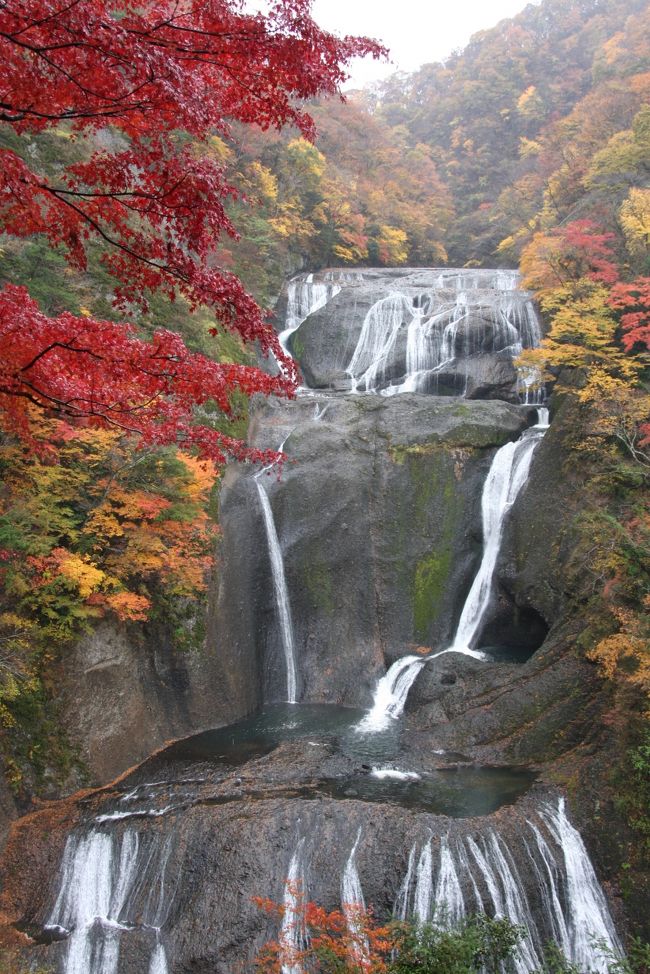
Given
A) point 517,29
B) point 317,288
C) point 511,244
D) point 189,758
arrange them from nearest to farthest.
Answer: point 189,758 < point 317,288 < point 511,244 < point 517,29

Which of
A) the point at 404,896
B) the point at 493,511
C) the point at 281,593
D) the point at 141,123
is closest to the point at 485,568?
the point at 493,511

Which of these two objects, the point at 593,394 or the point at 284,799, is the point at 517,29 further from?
the point at 284,799

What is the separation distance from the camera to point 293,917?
7.00 meters

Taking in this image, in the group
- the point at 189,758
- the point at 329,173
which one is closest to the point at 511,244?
the point at 329,173

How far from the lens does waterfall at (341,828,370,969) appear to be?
656cm

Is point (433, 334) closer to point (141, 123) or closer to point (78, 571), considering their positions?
point (78, 571)

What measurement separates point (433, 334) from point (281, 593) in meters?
11.3

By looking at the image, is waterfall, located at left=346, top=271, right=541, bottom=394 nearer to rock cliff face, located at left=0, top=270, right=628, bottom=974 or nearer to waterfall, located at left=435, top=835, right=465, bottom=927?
rock cliff face, located at left=0, top=270, right=628, bottom=974

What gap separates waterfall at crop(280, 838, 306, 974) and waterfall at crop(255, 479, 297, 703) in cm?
670

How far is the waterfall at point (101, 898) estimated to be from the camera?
7.24m

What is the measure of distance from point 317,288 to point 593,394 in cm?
1569

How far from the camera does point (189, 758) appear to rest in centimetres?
1065

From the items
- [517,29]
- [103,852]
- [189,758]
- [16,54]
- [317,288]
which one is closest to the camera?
[16,54]

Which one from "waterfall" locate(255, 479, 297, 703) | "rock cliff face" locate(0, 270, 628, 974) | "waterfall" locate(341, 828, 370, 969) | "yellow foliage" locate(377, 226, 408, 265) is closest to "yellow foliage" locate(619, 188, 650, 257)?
"rock cliff face" locate(0, 270, 628, 974)
